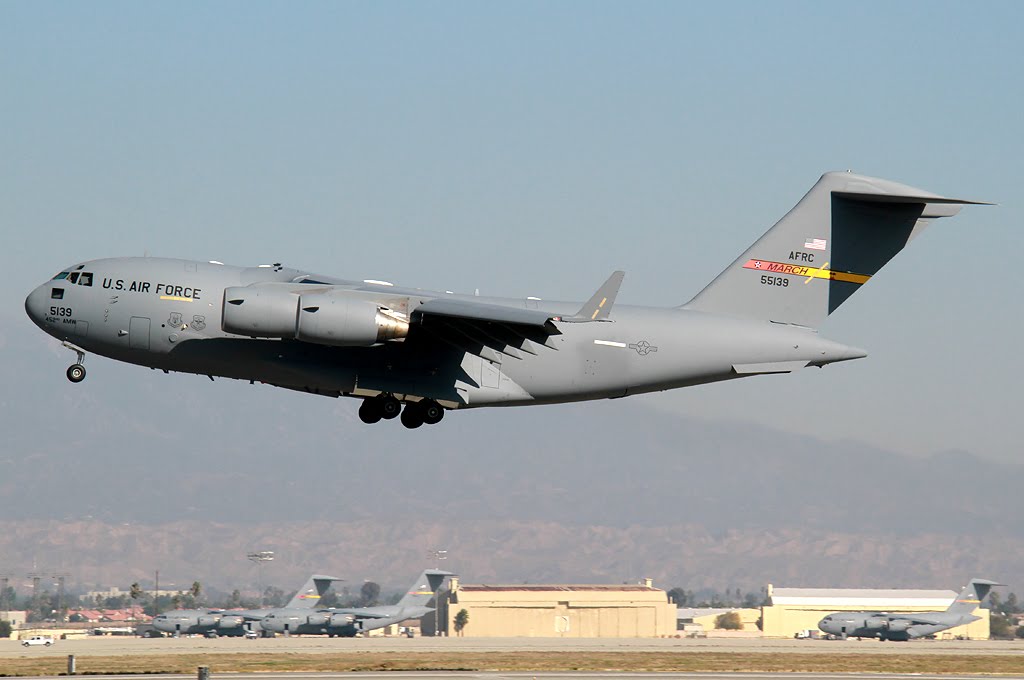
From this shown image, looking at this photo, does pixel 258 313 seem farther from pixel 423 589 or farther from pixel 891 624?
pixel 891 624

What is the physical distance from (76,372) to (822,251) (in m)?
13.0

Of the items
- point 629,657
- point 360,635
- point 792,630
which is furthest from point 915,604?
point 629,657

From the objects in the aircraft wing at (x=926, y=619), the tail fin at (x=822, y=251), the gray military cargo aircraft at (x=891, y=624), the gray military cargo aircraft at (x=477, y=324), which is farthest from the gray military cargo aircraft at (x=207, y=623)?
the tail fin at (x=822, y=251)

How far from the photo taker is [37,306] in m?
22.5

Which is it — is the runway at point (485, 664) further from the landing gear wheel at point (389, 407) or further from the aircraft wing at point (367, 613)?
the aircraft wing at point (367, 613)

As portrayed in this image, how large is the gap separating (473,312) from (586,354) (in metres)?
2.71

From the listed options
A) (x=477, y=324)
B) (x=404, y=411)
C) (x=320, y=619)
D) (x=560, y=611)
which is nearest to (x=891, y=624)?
(x=560, y=611)

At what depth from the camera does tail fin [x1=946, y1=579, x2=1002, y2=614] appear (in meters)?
67.1

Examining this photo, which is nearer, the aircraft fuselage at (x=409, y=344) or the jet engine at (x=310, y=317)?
the jet engine at (x=310, y=317)

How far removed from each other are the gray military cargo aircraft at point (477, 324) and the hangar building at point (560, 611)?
43.3 meters

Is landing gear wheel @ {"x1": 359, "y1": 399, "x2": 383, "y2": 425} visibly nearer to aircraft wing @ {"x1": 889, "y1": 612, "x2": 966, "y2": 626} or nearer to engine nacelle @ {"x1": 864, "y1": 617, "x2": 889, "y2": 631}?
engine nacelle @ {"x1": 864, "y1": 617, "x2": 889, "y2": 631}

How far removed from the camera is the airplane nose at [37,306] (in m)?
22.5

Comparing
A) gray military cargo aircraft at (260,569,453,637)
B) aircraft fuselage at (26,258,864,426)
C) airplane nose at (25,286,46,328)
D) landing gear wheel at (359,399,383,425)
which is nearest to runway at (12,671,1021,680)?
landing gear wheel at (359,399,383,425)

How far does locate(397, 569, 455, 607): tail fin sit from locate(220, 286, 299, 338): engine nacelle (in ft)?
154
